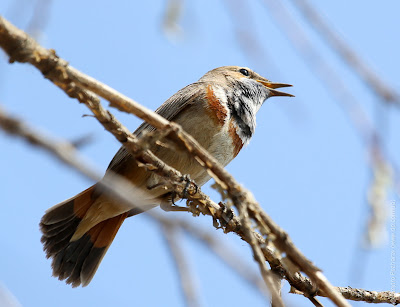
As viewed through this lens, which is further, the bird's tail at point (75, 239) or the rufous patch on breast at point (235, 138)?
the bird's tail at point (75, 239)

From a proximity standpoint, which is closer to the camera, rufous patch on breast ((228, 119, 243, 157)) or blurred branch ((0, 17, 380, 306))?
blurred branch ((0, 17, 380, 306))

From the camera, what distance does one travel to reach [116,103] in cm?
202

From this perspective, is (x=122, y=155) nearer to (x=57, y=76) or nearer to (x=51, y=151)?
(x=57, y=76)

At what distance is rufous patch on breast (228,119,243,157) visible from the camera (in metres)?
4.46

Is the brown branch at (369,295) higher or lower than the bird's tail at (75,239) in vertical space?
lower

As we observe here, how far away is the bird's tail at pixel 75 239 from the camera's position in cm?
464

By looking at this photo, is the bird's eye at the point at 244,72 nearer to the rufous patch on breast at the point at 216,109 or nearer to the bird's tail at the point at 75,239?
the rufous patch on breast at the point at 216,109

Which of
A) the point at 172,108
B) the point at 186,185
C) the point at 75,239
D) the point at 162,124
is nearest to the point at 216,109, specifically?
the point at 172,108

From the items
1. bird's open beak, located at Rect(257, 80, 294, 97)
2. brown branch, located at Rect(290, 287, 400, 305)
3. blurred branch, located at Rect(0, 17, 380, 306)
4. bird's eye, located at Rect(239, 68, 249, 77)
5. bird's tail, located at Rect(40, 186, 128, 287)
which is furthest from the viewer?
bird's eye, located at Rect(239, 68, 249, 77)

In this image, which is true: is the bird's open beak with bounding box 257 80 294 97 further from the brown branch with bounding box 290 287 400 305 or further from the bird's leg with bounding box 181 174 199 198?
the brown branch with bounding box 290 287 400 305

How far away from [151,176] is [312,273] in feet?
7.57

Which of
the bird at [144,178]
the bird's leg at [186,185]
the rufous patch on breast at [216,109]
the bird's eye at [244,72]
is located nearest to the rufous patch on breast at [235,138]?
the bird at [144,178]

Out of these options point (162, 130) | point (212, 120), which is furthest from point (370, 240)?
point (212, 120)

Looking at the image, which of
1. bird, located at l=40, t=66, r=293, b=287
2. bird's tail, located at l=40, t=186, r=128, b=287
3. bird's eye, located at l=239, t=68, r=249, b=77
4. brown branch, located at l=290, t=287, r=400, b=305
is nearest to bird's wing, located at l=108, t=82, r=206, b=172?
bird, located at l=40, t=66, r=293, b=287
